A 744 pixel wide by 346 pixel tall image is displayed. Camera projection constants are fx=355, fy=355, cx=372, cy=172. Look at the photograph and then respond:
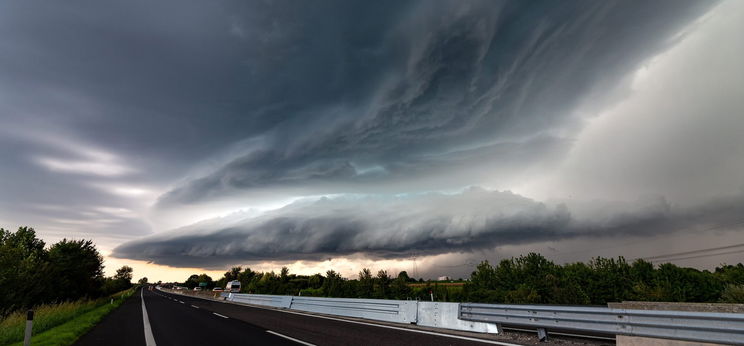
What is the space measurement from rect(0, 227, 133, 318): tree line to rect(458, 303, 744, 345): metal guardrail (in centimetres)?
3002

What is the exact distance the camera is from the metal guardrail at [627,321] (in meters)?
5.19

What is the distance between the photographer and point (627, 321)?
260 inches

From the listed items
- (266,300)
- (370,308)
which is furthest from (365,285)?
(370,308)

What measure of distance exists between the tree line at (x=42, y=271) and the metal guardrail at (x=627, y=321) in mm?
30025

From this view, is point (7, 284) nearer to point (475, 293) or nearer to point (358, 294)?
point (358, 294)

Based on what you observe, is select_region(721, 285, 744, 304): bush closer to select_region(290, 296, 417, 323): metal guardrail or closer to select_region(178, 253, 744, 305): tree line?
select_region(290, 296, 417, 323): metal guardrail

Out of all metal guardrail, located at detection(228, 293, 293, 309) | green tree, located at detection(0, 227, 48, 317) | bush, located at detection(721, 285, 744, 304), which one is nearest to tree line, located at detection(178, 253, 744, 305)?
metal guardrail, located at detection(228, 293, 293, 309)

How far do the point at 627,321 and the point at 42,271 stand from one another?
4193 centimetres

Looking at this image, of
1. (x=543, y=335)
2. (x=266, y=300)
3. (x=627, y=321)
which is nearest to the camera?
(x=627, y=321)

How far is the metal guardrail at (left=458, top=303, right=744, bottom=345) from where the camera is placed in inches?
204

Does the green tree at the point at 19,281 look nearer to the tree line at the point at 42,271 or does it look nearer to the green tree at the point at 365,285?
the tree line at the point at 42,271

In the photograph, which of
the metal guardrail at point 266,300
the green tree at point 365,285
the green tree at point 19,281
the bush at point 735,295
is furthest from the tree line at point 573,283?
the green tree at point 19,281

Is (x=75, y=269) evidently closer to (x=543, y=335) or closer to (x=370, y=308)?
(x=370, y=308)

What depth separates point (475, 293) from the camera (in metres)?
36.7
